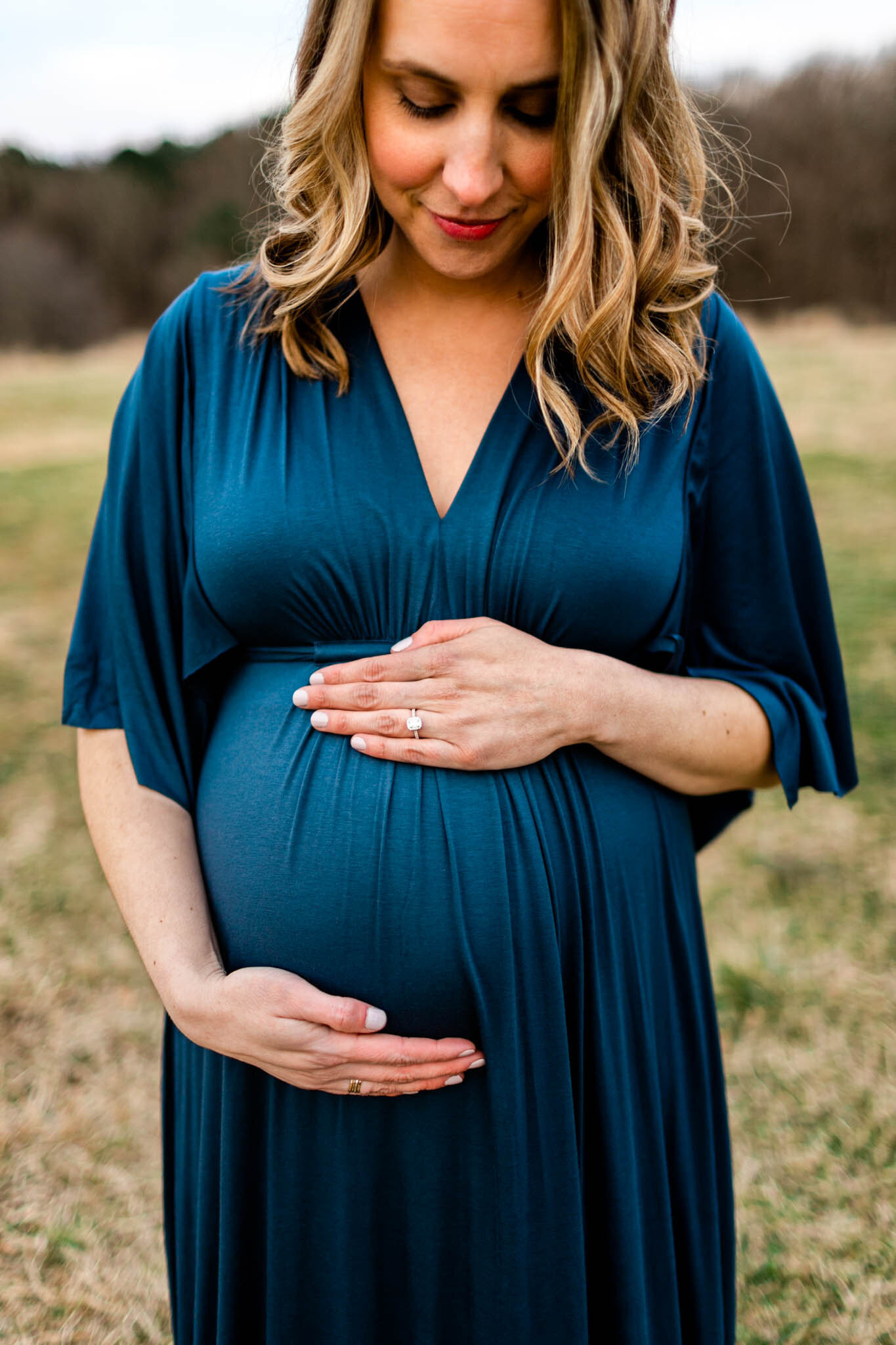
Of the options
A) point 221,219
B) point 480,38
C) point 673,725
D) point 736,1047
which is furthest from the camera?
point 221,219

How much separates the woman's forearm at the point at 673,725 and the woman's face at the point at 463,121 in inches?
21.1

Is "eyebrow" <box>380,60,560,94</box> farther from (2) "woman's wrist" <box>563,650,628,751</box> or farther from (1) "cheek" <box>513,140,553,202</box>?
(2) "woman's wrist" <box>563,650,628,751</box>

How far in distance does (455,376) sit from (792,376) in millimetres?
10147

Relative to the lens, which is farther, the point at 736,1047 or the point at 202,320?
the point at 736,1047

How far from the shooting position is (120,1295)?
233 cm

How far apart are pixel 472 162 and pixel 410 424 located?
1.04 ft

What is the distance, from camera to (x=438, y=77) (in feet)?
3.84

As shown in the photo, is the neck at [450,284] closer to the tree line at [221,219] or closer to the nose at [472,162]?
the nose at [472,162]

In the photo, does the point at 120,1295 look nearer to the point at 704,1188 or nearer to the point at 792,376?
the point at 704,1188

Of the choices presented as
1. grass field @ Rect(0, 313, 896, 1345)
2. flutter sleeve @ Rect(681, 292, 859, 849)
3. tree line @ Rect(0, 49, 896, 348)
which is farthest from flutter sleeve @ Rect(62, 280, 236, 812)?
tree line @ Rect(0, 49, 896, 348)

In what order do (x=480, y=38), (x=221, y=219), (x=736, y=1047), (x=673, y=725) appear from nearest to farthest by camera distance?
(x=480, y=38) → (x=673, y=725) → (x=736, y=1047) → (x=221, y=219)

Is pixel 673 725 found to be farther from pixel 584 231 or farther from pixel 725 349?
pixel 584 231

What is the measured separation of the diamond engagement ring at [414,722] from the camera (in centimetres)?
125

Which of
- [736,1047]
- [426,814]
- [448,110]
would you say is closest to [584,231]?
[448,110]
